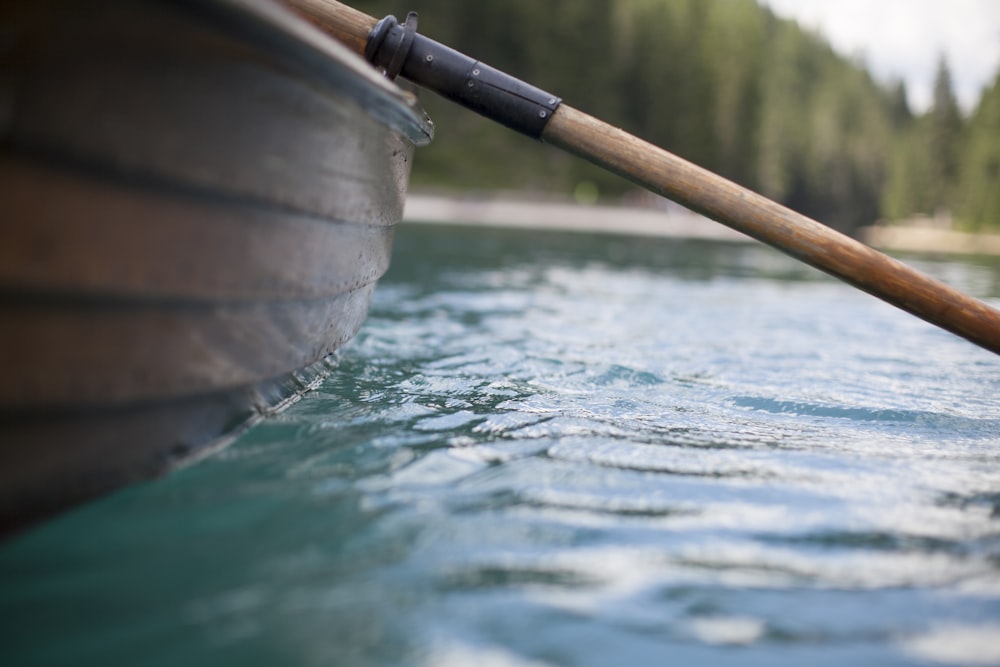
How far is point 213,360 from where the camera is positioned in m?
1.87

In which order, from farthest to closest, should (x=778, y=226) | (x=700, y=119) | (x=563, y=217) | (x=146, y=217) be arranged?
(x=700, y=119)
(x=563, y=217)
(x=778, y=226)
(x=146, y=217)

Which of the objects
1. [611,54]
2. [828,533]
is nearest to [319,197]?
[828,533]

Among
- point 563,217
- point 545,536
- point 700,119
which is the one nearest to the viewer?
point 545,536

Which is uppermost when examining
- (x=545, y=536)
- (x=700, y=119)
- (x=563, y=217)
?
(x=700, y=119)

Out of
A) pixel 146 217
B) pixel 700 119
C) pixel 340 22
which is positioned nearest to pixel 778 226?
pixel 340 22

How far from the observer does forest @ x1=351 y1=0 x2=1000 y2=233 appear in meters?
41.7

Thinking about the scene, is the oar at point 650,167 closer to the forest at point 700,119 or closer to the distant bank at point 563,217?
the distant bank at point 563,217

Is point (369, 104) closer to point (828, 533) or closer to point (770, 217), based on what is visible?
point (770, 217)

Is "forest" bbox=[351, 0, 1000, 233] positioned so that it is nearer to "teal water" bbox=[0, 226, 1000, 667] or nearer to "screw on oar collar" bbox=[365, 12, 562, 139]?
"screw on oar collar" bbox=[365, 12, 562, 139]

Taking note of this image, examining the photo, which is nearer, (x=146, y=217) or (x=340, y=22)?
(x=146, y=217)

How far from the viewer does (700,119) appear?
172 ft

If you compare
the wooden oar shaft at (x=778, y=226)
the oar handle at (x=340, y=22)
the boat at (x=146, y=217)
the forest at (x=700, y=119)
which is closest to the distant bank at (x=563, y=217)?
the forest at (x=700, y=119)

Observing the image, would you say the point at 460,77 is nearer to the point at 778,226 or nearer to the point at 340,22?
the point at 340,22

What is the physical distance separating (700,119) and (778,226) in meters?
52.8
